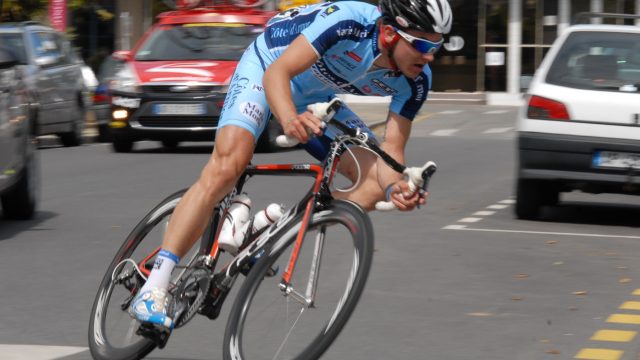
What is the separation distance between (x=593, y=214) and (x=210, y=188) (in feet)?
26.1

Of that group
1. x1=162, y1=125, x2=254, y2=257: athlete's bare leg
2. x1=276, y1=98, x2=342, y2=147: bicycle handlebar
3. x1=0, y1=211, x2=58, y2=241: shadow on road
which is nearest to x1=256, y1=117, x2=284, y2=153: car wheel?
x1=0, y1=211, x2=58, y2=241: shadow on road

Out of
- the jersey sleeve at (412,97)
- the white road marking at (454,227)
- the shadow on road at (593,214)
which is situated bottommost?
the shadow on road at (593,214)

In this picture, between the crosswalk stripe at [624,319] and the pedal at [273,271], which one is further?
the crosswalk stripe at [624,319]

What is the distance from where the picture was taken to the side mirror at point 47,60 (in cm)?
2055

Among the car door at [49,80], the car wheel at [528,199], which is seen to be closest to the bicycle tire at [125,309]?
the car wheel at [528,199]

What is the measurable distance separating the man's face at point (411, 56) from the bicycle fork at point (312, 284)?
29.0 inches

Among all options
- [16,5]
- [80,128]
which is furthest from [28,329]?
[16,5]

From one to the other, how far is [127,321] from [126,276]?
0.28 metres

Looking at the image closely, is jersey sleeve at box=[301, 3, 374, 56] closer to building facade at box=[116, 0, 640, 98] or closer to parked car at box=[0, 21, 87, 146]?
parked car at box=[0, 21, 87, 146]

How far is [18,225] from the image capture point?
11.5m

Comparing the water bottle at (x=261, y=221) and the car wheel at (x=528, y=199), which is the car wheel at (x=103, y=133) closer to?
the car wheel at (x=528, y=199)

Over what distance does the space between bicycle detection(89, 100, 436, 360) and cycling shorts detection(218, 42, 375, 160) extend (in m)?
0.21

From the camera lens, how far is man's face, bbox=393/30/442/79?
5305 mm

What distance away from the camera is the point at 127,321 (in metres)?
5.92
